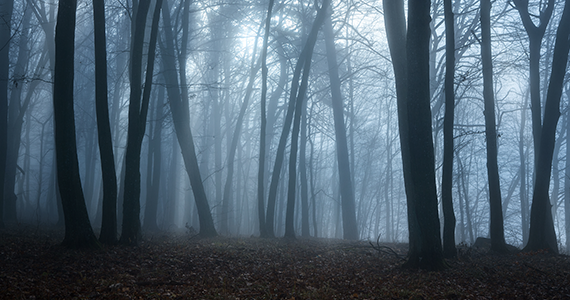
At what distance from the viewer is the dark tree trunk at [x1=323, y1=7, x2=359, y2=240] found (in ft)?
62.4

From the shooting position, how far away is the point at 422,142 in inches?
297

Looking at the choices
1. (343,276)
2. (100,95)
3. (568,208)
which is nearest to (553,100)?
(343,276)

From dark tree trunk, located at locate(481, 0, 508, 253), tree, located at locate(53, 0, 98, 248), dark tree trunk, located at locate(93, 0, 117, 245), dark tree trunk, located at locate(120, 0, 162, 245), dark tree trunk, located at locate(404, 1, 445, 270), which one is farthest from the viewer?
dark tree trunk, located at locate(481, 0, 508, 253)

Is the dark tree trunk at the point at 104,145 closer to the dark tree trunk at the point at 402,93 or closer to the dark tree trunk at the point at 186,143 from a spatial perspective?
the dark tree trunk at the point at 186,143

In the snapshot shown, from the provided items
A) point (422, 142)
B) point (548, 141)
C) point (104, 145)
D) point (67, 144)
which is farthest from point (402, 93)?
point (67, 144)

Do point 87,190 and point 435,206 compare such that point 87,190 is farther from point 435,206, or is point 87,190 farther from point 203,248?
point 435,206

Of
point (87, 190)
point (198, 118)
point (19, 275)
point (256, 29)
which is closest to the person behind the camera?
point (19, 275)

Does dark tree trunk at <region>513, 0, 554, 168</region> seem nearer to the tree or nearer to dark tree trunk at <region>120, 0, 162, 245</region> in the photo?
dark tree trunk at <region>120, 0, 162, 245</region>

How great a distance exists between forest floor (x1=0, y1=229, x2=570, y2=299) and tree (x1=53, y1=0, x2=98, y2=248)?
43 cm

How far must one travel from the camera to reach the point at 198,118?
35.0 m

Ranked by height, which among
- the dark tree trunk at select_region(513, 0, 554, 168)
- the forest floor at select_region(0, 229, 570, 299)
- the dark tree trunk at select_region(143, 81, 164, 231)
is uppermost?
the dark tree trunk at select_region(513, 0, 554, 168)

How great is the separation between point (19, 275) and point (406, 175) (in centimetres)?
701

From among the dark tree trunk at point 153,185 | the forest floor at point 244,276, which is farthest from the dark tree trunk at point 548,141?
the dark tree trunk at point 153,185

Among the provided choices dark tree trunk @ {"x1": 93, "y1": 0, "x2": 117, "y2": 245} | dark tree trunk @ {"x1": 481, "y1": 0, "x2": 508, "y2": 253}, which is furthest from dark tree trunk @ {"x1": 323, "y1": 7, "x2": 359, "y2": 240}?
dark tree trunk @ {"x1": 93, "y1": 0, "x2": 117, "y2": 245}
